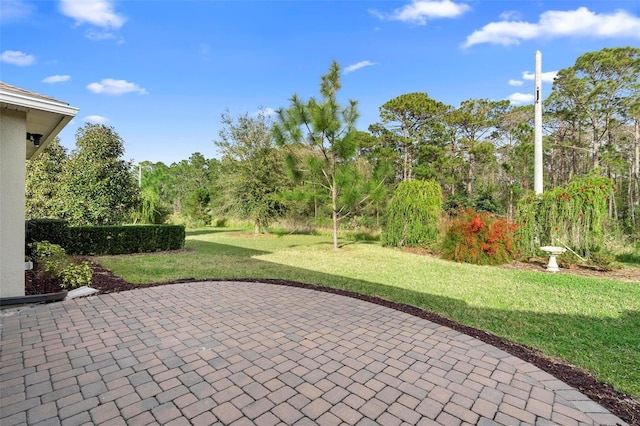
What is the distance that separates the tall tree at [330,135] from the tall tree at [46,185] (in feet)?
25.2

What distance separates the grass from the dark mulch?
0.13 m

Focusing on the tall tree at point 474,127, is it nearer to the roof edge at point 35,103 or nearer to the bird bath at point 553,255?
the bird bath at point 553,255

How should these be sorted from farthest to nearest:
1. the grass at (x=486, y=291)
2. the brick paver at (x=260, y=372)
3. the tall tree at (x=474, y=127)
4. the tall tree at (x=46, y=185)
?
the tall tree at (x=474, y=127), the tall tree at (x=46, y=185), the grass at (x=486, y=291), the brick paver at (x=260, y=372)

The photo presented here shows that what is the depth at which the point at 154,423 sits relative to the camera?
192cm

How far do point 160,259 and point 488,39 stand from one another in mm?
12699

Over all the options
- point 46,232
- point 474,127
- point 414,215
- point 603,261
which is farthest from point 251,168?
point 474,127

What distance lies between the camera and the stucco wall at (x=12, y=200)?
13.7ft

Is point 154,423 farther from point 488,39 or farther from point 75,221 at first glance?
point 488,39

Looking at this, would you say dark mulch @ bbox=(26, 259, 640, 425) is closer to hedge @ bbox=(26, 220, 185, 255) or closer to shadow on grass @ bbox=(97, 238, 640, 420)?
shadow on grass @ bbox=(97, 238, 640, 420)

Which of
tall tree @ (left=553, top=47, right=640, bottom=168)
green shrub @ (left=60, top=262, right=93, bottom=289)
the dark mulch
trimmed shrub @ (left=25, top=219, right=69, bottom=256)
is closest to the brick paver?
the dark mulch

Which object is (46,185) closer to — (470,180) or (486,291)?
(486,291)

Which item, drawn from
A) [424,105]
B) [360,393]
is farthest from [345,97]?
[424,105]

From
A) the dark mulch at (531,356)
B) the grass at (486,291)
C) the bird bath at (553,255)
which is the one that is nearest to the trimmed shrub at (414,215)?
the grass at (486,291)

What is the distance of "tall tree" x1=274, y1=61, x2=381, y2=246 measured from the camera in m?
10.0
